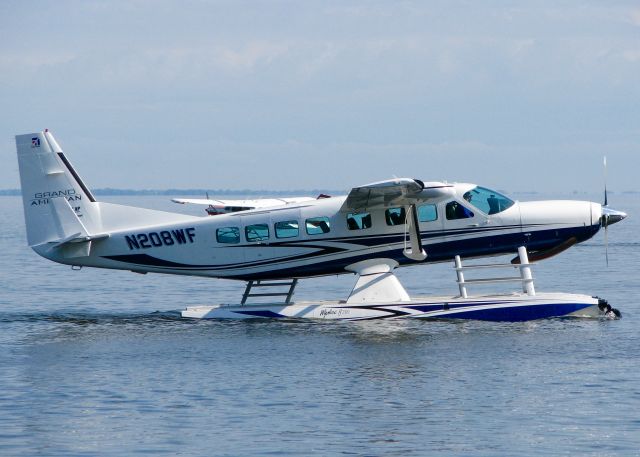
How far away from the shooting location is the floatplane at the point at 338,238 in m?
23.9

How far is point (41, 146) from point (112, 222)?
246 centimetres

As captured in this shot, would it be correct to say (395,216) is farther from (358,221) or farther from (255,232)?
(255,232)

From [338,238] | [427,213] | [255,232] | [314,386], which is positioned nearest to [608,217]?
[427,213]

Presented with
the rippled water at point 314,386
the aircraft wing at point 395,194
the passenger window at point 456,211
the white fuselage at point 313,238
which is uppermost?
the aircraft wing at point 395,194

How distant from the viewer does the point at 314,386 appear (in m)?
17.5

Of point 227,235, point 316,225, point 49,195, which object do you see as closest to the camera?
point 316,225

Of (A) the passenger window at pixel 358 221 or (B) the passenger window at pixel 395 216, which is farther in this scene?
(A) the passenger window at pixel 358 221

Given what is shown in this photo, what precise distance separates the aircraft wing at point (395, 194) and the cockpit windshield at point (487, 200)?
533 mm

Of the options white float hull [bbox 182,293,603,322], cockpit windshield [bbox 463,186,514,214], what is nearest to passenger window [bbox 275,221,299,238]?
white float hull [bbox 182,293,603,322]

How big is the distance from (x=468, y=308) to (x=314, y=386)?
24.0 ft

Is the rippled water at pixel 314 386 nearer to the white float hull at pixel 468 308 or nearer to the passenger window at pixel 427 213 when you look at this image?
the white float hull at pixel 468 308

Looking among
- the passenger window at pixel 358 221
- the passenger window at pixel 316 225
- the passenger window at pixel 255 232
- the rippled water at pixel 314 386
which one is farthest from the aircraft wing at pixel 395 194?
the rippled water at pixel 314 386

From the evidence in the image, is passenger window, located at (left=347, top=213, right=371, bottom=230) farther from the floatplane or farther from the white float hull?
the white float hull

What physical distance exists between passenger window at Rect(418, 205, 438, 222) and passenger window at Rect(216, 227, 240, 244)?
433cm
